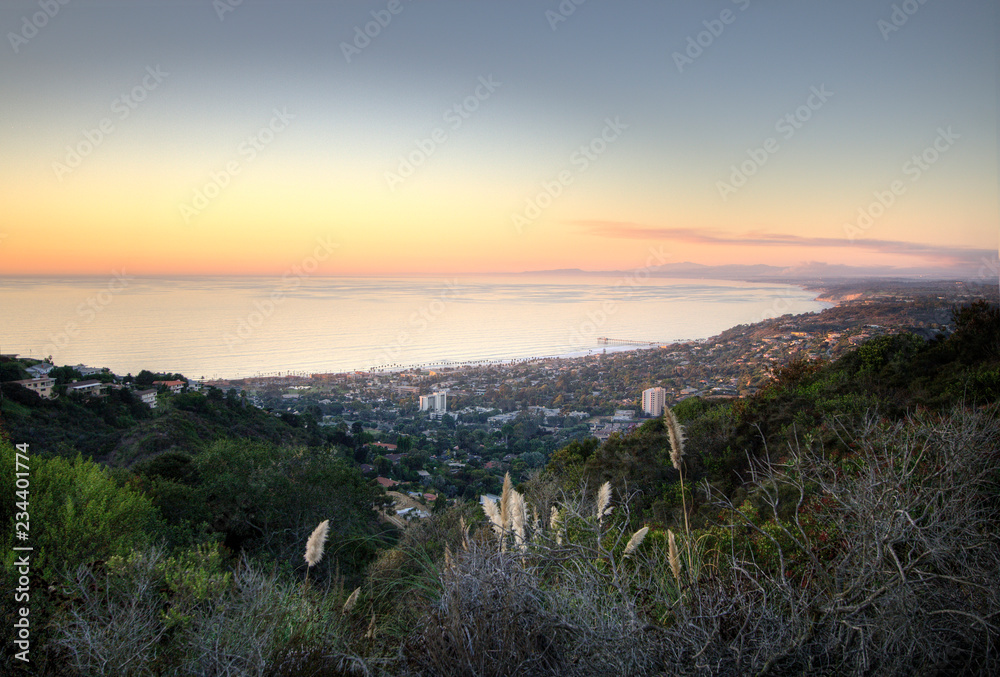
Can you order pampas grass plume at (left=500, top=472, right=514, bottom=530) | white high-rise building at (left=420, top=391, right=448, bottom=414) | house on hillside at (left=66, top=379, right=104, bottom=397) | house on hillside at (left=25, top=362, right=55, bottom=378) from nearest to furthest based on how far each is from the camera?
1. pampas grass plume at (left=500, top=472, right=514, bottom=530)
2. house on hillside at (left=25, top=362, right=55, bottom=378)
3. house on hillside at (left=66, top=379, right=104, bottom=397)
4. white high-rise building at (left=420, top=391, right=448, bottom=414)

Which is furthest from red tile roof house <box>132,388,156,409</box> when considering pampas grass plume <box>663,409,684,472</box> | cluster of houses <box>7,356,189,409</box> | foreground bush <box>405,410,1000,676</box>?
pampas grass plume <box>663,409,684,472</box>

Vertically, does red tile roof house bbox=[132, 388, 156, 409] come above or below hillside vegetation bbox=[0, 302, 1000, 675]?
below

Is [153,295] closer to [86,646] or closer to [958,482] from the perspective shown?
[86,646]

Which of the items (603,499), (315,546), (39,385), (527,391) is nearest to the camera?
(603,499)

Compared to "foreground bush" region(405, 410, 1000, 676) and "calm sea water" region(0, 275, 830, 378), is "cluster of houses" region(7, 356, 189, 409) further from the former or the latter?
"foreground bush" region(405, 410, 1000, 676)

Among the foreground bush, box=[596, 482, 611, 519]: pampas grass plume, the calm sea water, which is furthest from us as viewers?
the calm sea water

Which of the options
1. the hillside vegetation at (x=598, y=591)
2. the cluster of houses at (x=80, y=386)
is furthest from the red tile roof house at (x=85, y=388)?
the hillside vegetation at (x=598, y=591)

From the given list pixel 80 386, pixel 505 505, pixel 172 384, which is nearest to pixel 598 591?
pixel 505 505

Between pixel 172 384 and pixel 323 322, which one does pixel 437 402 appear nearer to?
pixel 323 322

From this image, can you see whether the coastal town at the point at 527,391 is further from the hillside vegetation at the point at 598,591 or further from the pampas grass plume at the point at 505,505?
the pampas grass plume at the point at 505,505

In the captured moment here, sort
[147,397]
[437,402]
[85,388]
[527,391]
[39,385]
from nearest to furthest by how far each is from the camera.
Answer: [39,385]
[85,388]
[527,391]
[147,397]
[437,402]
